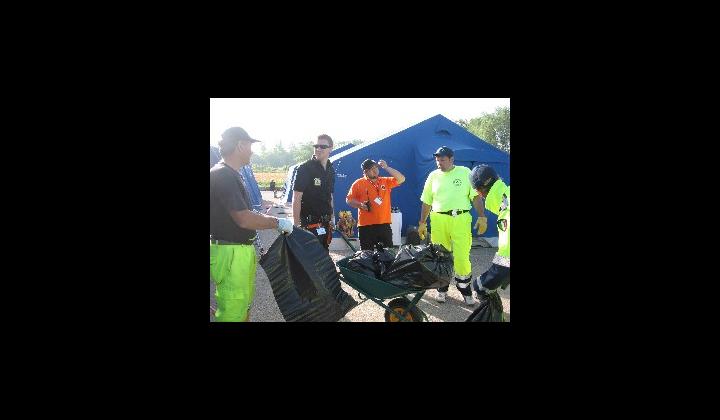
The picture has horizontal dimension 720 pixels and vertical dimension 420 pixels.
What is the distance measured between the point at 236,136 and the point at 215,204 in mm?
499

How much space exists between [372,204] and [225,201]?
91.2 inches

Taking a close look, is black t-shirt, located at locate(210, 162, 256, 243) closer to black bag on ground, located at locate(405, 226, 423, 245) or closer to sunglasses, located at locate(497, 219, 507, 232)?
sunglasses, located at locate(497, 219, 507, 232)

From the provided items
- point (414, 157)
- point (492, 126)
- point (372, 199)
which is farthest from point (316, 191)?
point (492, 126)

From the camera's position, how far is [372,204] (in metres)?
4.57

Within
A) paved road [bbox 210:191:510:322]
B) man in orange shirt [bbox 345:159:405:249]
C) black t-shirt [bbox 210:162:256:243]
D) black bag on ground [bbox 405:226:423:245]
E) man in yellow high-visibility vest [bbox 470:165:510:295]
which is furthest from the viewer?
black bag on ground [bbox 405:226:423:245]

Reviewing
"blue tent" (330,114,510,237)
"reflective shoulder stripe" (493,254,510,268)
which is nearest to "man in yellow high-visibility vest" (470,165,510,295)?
"reflective shoulder stripe" (493,254,510,268)

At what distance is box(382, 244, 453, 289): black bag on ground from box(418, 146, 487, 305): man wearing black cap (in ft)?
4.34

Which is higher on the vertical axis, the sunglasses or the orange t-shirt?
the orange t-shirt

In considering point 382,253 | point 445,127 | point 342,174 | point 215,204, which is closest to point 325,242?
point 382,253

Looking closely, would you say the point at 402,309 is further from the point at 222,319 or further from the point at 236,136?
the point at 236,136

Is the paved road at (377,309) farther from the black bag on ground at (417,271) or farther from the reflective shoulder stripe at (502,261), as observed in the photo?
the reflective shoulder stripe at (502,261)

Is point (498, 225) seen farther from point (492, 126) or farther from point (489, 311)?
point (492, 126)

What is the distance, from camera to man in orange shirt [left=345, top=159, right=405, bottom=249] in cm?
457

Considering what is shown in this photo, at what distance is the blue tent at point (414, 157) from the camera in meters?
7.31
